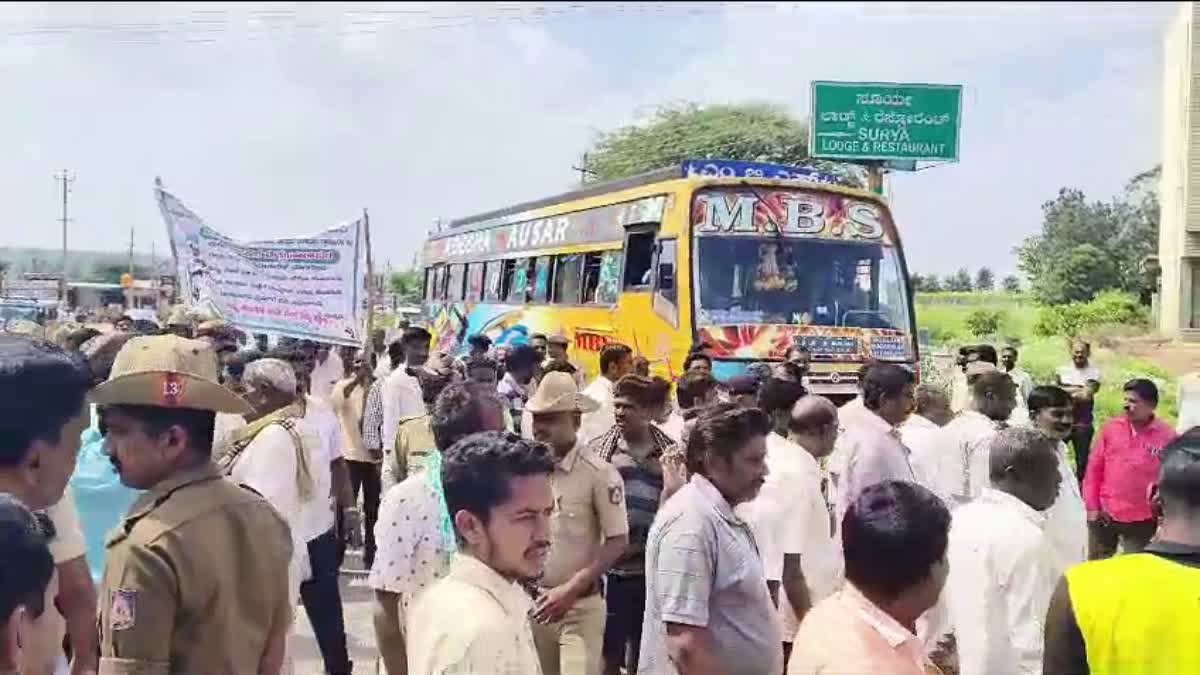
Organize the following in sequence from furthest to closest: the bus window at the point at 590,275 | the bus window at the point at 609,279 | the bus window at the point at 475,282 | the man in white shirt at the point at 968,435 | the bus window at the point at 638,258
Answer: the bus window at the point at 475,282, the bus window at the point at 590,275, the bus window at the point at 609,279, the bus window at the point at 638,258, the man in white shirt at the point at 968,435

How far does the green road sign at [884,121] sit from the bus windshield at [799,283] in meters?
14.5

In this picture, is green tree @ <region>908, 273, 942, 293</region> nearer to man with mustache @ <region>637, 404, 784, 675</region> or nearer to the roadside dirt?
the roadside dirt

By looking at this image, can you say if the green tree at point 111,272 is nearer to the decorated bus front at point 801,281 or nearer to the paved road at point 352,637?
the decorated bus front at point 801,281

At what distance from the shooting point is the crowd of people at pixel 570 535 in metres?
2.61

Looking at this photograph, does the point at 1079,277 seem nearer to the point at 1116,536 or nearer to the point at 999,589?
the point at 1116,536

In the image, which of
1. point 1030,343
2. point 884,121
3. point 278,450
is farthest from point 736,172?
point 1030,343

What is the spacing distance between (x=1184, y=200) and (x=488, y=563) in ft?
115

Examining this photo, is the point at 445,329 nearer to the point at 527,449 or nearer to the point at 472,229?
the point at 472,229

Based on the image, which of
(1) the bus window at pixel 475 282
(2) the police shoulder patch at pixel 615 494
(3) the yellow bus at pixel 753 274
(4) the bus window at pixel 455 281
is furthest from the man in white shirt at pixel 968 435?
(4) the bus window at pixel 455 281

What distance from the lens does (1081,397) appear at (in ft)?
36.0

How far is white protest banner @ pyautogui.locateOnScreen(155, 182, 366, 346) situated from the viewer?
837cm

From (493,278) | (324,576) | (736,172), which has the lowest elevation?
(324,576)

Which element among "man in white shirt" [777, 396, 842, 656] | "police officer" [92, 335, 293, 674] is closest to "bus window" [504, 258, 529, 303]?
"man in white shirt" [777, 396, 842, 656]

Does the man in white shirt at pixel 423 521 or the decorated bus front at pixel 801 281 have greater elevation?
the decorated bus front at pixel 801 281
